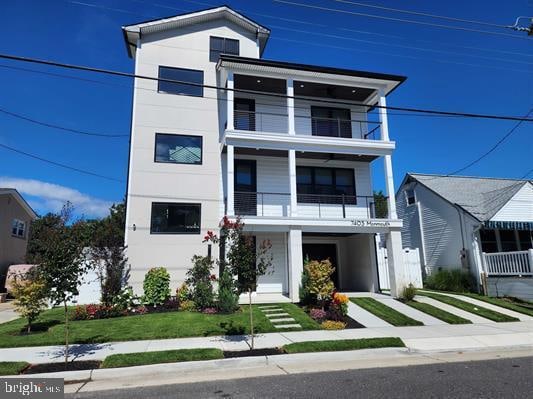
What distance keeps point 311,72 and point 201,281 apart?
10193mm

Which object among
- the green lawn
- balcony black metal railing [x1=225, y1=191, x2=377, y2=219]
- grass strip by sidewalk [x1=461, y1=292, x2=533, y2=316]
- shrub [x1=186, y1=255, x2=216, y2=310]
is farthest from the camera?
balcony black metal railing [x1=225, y1=191, x2=377, y2=219]

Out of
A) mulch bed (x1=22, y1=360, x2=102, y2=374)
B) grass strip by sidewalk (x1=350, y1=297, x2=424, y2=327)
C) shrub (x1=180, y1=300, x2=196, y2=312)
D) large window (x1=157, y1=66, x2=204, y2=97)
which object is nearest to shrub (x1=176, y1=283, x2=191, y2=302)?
shrub (x1=180, y1=300, x2=196, y2=312)

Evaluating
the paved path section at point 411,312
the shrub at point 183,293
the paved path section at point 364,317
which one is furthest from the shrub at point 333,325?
the shrub at point 183,293

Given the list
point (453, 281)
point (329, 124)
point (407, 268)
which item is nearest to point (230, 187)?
point (329, 124)

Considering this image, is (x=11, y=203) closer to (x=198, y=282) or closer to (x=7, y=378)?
(x=198, y=282)

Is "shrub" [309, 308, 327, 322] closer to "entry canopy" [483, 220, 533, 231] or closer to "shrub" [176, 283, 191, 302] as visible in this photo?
"shrub" [176, 283, 191, 302]

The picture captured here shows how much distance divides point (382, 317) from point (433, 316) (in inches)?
72.8

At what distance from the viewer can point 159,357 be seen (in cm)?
768

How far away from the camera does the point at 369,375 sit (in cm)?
673

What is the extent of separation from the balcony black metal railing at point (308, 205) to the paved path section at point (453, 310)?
14.4 ft

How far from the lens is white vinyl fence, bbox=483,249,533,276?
15.6 meters

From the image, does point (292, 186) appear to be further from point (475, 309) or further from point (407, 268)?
point (407, 268)

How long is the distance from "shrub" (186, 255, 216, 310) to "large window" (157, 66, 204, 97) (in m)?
8.00

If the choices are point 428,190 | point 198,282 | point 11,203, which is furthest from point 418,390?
point 11,203
